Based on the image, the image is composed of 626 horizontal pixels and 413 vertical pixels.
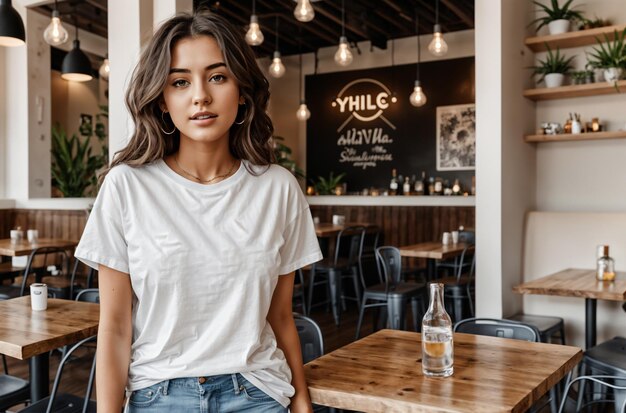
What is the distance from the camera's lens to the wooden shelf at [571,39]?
4.37m

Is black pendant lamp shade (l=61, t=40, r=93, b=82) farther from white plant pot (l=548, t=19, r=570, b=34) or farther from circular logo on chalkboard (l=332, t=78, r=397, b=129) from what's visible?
circular logo on chalkboard (l=332, t=78, r=397, b=129)

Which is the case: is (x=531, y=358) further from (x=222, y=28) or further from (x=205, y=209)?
(x=222, y=28)

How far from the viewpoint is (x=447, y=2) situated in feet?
24.1

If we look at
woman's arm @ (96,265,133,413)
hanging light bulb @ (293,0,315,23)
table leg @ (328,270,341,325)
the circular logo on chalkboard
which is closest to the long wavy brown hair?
woman's arm @ (96,265,133,413)

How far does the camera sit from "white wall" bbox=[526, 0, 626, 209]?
181 inches

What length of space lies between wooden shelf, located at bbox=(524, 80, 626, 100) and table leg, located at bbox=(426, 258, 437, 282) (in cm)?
188

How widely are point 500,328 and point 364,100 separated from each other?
781 cm

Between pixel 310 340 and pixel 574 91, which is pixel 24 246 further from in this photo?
pixel 574 91

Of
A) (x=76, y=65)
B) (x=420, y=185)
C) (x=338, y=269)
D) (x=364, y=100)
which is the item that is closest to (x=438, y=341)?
(x=338, y=269)

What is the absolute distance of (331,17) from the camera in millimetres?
7891

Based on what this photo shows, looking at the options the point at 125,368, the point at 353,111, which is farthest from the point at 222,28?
the point at 353,111

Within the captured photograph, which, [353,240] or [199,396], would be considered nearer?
[199,396]

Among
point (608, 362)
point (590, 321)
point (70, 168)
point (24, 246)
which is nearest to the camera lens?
point (608, 362)

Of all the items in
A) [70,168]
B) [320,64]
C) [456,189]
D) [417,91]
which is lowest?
[456,189]
